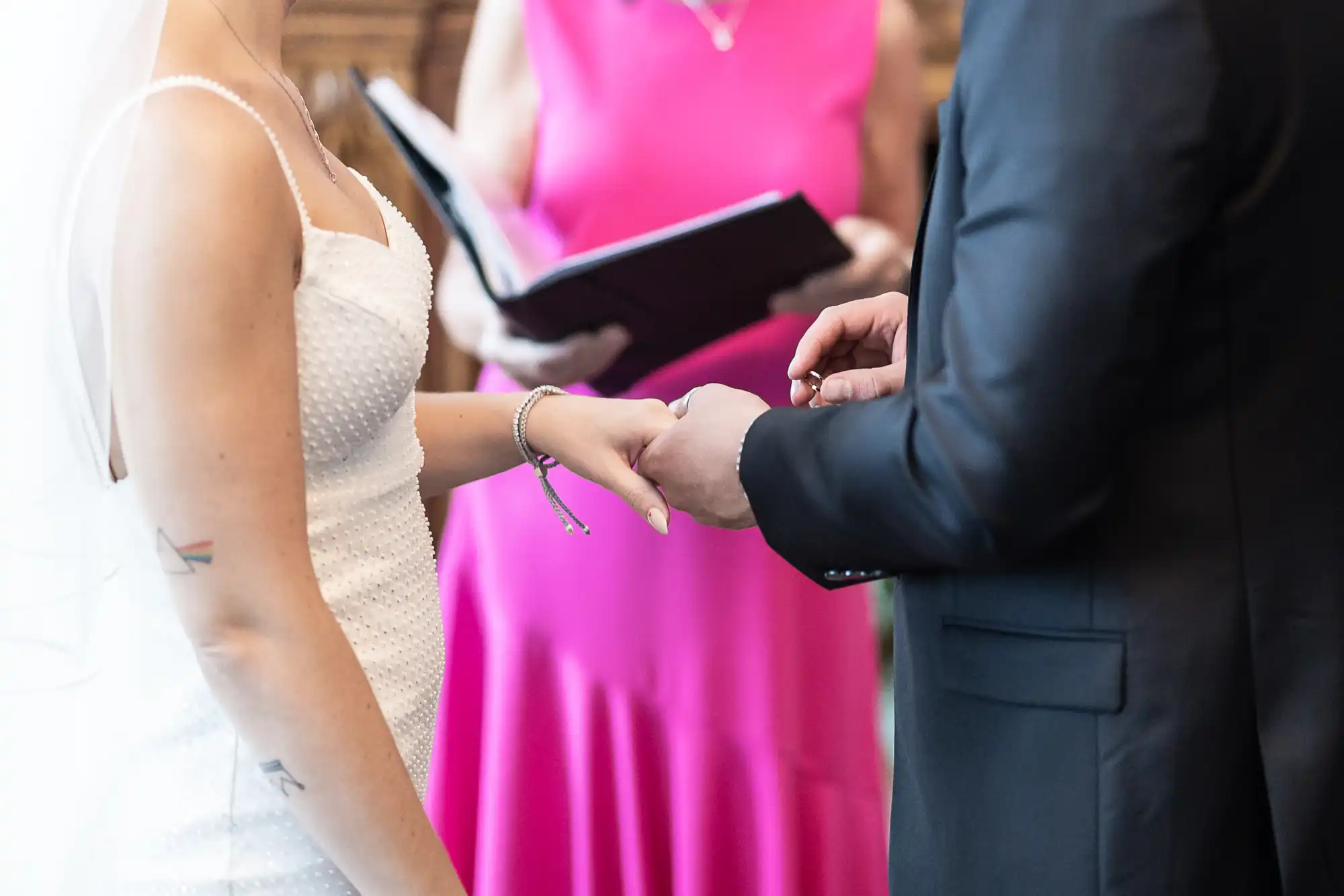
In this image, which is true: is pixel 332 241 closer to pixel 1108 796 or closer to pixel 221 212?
pixel 221 212

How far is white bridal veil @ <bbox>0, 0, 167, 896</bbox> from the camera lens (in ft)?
3.08

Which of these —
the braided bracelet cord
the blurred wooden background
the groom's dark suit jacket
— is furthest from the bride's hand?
Result: the blurred wooden background

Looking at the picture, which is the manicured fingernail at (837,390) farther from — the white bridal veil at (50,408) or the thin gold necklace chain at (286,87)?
the white bridal veil at (50,408)

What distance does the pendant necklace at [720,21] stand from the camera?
1854 mm

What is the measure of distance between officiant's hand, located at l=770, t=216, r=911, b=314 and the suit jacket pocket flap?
2.28 ft

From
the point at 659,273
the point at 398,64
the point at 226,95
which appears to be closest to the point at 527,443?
the point at 659,273

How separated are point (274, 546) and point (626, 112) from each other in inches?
41.8

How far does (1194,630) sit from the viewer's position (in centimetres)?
101

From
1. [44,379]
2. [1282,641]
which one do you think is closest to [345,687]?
[44,379]

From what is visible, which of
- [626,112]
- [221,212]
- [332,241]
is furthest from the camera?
[626,112]

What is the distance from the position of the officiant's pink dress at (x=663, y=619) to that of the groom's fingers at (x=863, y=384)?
43 centimetres

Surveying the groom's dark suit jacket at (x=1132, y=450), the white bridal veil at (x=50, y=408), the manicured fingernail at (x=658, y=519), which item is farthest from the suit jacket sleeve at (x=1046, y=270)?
the white bridal veil at (x=50, y=408)

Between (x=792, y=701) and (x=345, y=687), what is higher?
(x=345, y=687)

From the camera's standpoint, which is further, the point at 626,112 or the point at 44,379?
the point at 626,112
